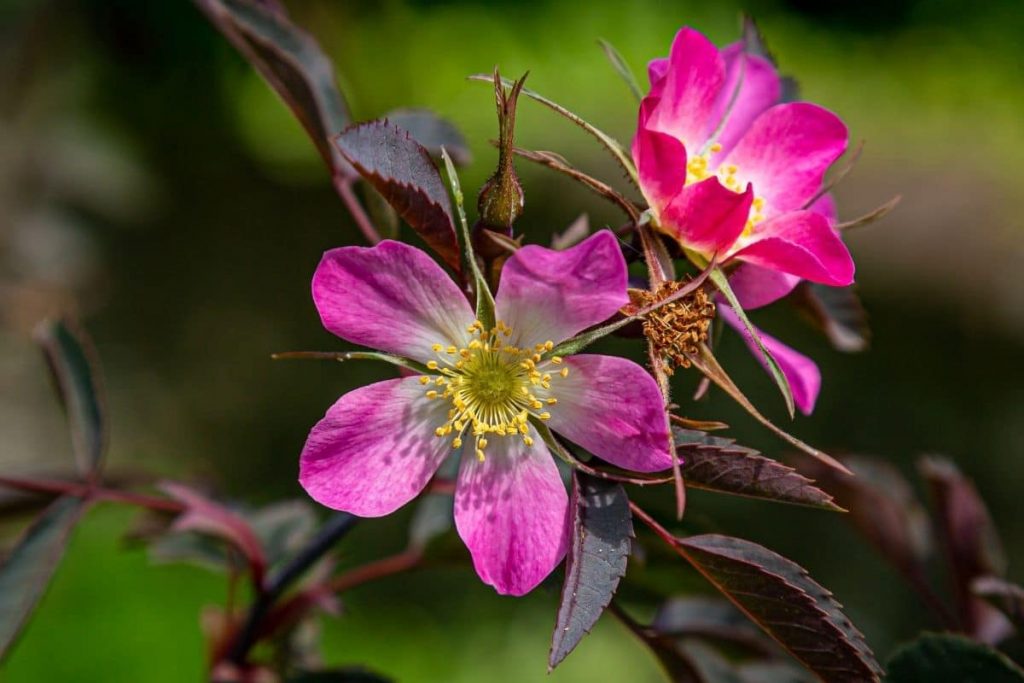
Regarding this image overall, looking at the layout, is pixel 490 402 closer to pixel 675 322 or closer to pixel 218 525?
pixel 675 322

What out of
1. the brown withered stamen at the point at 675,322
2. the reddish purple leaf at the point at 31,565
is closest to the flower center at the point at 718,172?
the brown withered stamen at the point at 675,322

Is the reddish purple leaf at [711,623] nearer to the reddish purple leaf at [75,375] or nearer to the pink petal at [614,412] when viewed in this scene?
the pink petal at [614,412]

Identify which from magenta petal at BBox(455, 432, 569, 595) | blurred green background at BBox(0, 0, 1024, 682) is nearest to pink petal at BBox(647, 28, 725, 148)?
magenta petal at BBox(455, 432, 569, 595)

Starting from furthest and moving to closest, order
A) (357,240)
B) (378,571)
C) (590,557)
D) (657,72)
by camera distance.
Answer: (357,240)
(378,571)
(657,72)
(590,557)

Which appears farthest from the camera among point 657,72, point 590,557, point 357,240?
point 357,240

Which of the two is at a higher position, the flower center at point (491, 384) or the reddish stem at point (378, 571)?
the flower center at point (491, 384)

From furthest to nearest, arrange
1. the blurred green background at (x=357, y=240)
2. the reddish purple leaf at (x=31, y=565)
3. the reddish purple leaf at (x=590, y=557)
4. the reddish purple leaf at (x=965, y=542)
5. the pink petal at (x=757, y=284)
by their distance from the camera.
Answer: the blurred green background at (x=357, y=240), the reddish purple leaf at (x=965, y=542), the reddish purple leaf at (x=31, y=565), the pink petal at (x=757, y=284), the reddish purple leaf at (x=590, y=557)

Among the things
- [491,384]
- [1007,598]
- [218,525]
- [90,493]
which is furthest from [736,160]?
[90,493]
